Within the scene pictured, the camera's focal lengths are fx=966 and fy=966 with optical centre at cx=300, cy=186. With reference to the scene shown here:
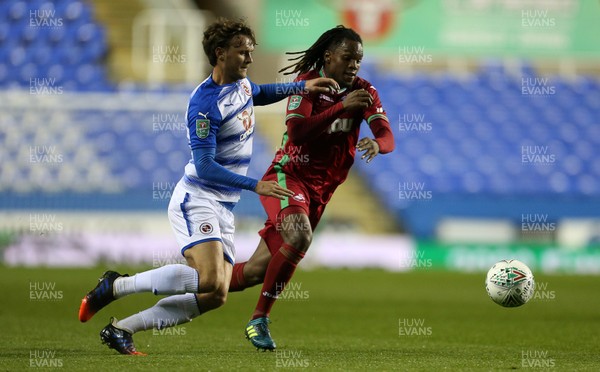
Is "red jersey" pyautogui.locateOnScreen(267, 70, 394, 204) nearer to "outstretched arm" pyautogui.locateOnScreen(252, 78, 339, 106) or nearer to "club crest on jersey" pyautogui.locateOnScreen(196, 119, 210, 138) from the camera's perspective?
"outstretched arm" pyautogui.locateOnScreen(252, 78, 339, 106)

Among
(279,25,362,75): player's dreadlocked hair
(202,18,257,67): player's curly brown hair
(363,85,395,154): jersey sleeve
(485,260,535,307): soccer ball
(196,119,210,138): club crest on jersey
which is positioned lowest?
(485,260,535,307): soccer ball

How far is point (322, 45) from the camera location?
7688 mm

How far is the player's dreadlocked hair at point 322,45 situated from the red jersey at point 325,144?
0.14 meters

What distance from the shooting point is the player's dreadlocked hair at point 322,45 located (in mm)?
7430

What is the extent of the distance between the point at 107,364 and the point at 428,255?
47.0 ft

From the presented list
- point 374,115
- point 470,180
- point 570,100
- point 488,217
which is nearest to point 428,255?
point 488,217

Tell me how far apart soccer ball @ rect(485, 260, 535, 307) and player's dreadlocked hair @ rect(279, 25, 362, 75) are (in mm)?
2262

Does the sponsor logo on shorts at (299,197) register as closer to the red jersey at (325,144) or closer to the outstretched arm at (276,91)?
the red jersey at (325,144)

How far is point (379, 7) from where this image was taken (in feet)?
78.8

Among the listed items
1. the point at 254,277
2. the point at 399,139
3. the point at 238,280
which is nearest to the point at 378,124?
the point at 254,277

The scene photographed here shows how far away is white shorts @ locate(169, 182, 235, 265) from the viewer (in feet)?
22.1

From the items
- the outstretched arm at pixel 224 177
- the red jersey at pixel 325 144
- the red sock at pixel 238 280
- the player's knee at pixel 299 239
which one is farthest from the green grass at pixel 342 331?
the red jersey at pixel 325 144

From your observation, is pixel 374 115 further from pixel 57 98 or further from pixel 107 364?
pixel 57 98

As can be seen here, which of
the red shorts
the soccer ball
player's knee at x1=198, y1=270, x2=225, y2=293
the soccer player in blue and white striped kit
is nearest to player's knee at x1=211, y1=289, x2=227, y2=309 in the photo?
the soccer player in blue and white striped kit
